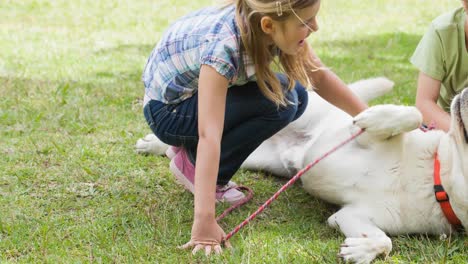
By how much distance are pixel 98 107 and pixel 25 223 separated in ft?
6.00

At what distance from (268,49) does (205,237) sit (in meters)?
0.83

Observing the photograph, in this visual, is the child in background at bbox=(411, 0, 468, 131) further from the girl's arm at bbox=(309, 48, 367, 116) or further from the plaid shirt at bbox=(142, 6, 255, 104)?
the plaid shirt at bbox=(142, 6, 255, 104)

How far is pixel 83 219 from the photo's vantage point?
313cm

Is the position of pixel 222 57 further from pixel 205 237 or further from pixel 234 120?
pixel 205 237

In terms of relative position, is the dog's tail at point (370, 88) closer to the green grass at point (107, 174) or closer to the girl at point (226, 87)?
the girl at point (226, 87)

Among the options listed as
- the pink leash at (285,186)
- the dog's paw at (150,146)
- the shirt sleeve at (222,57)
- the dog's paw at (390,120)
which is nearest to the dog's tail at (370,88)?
the pink leash at (285,186)

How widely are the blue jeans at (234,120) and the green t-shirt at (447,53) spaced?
0.83 meters

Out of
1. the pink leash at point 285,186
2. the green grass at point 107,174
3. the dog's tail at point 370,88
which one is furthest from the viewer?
the dog's tail at point 370,88

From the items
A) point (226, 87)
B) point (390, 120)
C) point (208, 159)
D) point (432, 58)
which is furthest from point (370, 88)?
point (208, 159)

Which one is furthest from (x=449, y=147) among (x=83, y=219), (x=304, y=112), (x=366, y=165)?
(x=83, y=219)

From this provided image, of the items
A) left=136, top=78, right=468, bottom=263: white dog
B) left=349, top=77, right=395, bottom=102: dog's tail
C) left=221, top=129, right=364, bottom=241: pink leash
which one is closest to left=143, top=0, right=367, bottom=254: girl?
left=221, top=129, right=364, bottom=241: pink leash

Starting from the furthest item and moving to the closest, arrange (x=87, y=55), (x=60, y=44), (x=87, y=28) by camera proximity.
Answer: (x=87, y=28) → (x=60, y=44) → (x=87, y=55)

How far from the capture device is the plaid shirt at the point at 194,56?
112 inches

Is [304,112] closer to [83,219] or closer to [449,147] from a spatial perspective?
[449,147]
